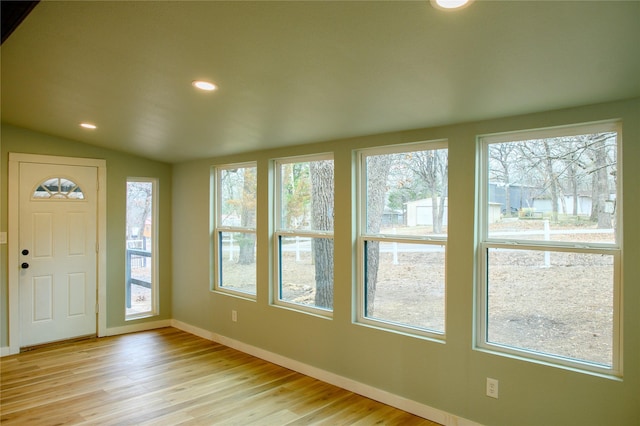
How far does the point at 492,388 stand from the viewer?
2730 millimetres

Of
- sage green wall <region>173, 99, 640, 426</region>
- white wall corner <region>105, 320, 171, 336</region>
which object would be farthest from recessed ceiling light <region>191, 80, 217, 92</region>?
white wall corner <region>105, 320, 171, 336</region>

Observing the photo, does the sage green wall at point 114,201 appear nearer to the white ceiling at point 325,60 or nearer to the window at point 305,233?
the white ceiling at point 325,60

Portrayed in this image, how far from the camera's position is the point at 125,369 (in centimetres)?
403

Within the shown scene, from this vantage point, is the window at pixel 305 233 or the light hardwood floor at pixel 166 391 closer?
the light hardwood floor at pixel 166 391

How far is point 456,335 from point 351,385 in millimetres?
1103

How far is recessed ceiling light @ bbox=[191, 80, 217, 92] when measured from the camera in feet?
7.95

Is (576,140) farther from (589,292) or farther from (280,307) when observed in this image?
(280,307)

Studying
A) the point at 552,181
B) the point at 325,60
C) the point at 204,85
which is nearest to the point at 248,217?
the point at 204,85

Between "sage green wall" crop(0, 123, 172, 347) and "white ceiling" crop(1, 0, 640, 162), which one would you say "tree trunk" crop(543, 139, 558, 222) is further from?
"sage green wall" crop(0, 123, 172, 347)

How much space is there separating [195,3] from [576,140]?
2.32m

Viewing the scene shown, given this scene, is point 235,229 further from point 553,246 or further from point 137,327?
point 553,246

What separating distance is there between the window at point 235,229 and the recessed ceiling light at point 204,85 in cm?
211

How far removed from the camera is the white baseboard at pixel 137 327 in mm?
5146

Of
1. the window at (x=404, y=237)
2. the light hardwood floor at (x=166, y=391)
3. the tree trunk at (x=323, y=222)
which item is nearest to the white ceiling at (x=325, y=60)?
the window at (x=404, y=237)
